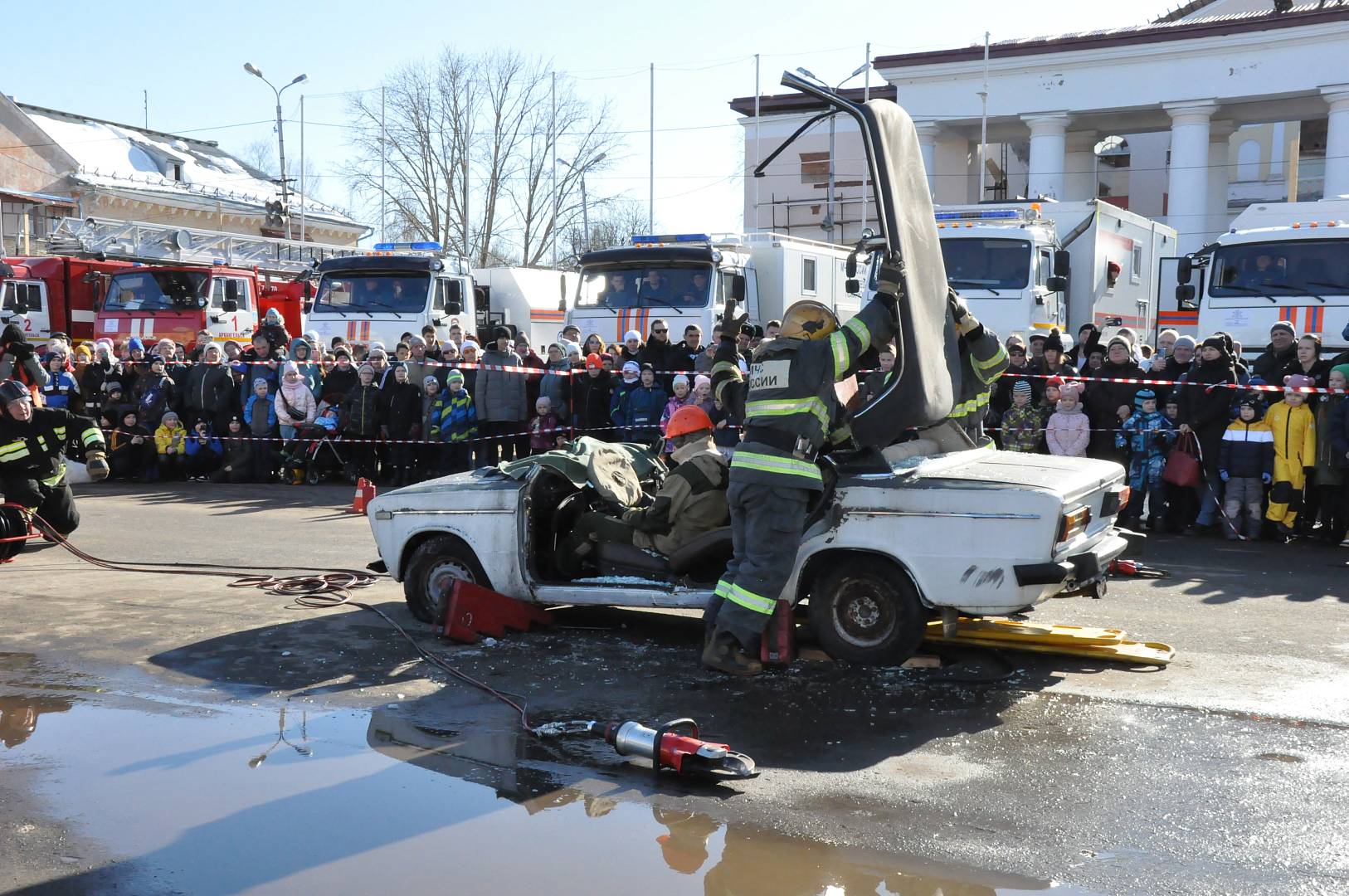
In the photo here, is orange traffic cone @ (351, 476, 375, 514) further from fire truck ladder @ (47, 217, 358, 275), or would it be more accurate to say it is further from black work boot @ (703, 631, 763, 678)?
fire truck ladder @ (47, 217, 358, 275)

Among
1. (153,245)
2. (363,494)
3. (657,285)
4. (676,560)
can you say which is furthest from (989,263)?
(153,245)

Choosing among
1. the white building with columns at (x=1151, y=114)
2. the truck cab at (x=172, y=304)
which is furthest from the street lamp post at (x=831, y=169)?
the truck cab at (x=172, y=304)

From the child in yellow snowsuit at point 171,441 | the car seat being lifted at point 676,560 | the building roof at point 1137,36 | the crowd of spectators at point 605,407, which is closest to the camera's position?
the car seat being lifted at point 676,560

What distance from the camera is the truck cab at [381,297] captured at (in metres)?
20.5

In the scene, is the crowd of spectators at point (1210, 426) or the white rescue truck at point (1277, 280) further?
the white rescue truck at point (1277, 280)

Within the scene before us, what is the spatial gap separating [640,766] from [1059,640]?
2.64m

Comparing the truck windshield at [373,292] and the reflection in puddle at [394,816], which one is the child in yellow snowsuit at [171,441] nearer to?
the truck windshield at [373,292]

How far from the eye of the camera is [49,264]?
24.5 m

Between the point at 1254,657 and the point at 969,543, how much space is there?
6.16 feet

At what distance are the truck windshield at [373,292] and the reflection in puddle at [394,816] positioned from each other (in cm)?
1512

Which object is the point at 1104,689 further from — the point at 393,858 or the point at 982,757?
the point at 393,858

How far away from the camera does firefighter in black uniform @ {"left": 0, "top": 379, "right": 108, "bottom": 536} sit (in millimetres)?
10352

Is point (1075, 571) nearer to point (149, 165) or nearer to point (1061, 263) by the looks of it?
point (1061, 263)

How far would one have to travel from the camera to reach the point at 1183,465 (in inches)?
450
